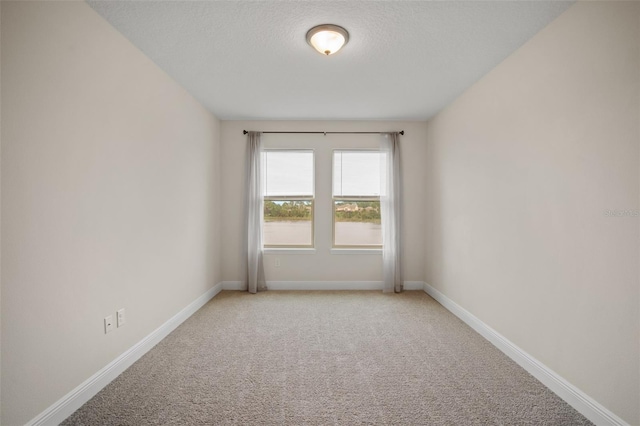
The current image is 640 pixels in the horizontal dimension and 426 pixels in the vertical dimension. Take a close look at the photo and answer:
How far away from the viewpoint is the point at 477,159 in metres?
3.03

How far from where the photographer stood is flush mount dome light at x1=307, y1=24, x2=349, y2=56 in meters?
2.11

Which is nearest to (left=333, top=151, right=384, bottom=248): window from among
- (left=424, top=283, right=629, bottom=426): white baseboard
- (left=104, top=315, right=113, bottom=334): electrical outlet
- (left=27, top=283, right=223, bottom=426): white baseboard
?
(left=424, top=283, right=629, bottom=426): white baseboard

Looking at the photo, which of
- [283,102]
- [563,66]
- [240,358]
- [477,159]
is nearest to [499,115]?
[477,159]

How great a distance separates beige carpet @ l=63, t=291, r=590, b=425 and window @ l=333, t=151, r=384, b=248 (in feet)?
4.83

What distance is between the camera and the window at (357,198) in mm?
4492

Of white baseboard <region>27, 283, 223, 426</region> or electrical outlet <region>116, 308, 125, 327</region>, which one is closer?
white baseboard <region>27, 283, 223, 426</region>

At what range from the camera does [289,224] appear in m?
4.55

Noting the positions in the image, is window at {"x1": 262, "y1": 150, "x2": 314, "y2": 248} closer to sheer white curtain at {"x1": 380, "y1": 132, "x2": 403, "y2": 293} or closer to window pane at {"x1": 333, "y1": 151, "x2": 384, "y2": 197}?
window pane at {"x1": 333, "y1": 151, "x2": 384, "y2": 197}

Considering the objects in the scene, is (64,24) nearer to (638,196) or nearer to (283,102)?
(283,102)

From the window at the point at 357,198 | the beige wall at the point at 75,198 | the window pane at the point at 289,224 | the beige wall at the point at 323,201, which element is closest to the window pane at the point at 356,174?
the window at the point at 357,198

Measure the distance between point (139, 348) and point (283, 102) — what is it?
2.96 metres

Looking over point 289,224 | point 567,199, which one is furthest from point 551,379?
point 289,224

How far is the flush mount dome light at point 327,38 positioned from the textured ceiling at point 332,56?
1.8 inches

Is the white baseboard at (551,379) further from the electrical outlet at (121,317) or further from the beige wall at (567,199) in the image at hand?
the electrical outlet at (121,317)
